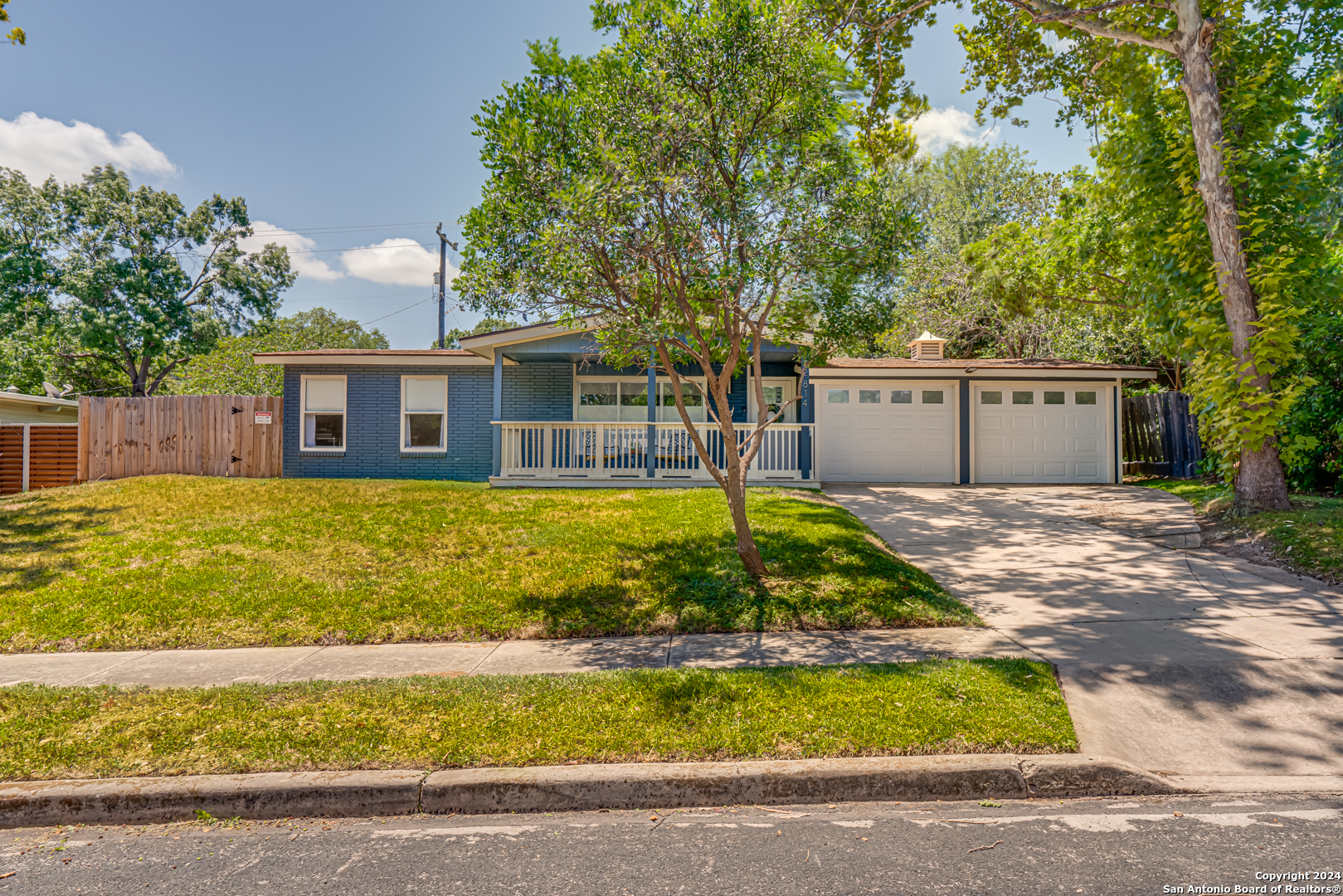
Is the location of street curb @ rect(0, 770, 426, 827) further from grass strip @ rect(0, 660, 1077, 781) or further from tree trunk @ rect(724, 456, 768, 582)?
tree trunk @ rect(724, 456, 768, 582)

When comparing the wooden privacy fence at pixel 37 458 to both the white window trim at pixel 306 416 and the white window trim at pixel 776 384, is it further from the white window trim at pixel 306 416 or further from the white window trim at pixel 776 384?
the white window trim at pixel 776 384

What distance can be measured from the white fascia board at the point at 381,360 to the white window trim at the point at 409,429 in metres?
0.29

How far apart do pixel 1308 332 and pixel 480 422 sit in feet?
49.5

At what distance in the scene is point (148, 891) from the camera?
109 inches

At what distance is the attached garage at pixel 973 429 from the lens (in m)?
15.9

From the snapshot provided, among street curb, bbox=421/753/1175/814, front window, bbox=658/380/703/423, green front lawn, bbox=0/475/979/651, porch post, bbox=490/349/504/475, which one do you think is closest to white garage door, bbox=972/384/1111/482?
front window, bbox=658/380/703/423

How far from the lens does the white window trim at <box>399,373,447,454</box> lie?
16000mm

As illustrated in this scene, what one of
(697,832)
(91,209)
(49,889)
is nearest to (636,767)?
(697,832)

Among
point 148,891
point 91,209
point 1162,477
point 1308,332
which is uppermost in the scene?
point 91,209

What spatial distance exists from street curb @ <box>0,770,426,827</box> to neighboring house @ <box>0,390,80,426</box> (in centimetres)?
1824

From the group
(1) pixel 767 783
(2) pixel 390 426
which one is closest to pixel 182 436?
(2) pixel 390 426

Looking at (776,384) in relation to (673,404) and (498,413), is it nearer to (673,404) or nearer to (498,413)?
(673,404)

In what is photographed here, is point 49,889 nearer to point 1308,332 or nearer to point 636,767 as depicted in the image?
point 636,767

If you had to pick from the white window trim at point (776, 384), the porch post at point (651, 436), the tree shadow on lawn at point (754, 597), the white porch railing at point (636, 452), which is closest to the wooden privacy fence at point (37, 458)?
the white porch railing at point (636, 452)
